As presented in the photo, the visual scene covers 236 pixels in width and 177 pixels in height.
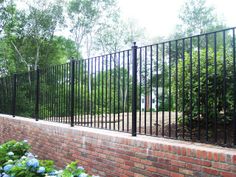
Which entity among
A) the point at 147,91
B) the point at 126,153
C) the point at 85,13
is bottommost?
the point at 126,153

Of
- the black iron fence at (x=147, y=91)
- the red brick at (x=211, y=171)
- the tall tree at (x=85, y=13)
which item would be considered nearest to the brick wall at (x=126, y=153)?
the red brick at (x=211, y=171)

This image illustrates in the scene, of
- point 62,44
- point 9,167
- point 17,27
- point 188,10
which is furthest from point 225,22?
point 9,167

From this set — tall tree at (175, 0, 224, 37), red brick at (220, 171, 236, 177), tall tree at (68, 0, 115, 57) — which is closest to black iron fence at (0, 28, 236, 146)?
red brick at (220, 171, 236, 177)

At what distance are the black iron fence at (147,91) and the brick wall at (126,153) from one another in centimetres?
25

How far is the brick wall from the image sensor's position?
2.88 metres

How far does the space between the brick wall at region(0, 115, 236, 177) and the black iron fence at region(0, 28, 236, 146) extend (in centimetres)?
25

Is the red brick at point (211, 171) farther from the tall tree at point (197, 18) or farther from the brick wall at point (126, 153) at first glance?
the tall tree at point (197, 18)

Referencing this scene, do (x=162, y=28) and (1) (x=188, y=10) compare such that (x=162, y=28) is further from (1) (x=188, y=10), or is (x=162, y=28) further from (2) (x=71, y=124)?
(2) (x=71, y=124)

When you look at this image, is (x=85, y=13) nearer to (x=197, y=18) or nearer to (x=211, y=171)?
(x=197, y=18)

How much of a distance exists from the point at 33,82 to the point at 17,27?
58.5 ft

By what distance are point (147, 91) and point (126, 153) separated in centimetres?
101

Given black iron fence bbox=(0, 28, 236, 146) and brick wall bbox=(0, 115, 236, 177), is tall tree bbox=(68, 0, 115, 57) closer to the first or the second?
black iron fence bbox=(0, 28, 236, 146)

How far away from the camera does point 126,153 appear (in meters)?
4.01

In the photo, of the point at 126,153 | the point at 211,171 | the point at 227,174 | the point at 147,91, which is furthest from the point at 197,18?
the point at 227,174
